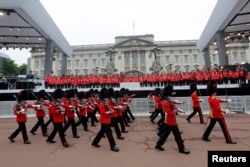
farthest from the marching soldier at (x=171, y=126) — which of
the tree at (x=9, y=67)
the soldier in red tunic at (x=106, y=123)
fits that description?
the tree at (x=9, y=67)

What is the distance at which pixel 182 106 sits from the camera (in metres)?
14.3

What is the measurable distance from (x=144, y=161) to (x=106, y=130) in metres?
1.56

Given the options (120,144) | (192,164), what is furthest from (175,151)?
(120,144)

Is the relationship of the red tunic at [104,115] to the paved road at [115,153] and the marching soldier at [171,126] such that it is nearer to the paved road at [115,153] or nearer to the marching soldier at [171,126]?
the paved road at [115,153]

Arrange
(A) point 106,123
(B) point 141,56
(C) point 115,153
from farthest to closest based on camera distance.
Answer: (B) point 141,56 < (A) point 106,123 < (C) point 115,153

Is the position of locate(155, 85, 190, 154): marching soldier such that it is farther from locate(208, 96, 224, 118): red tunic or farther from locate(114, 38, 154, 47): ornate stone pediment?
locate(114, 38, 154, 47): ornate stone pediment

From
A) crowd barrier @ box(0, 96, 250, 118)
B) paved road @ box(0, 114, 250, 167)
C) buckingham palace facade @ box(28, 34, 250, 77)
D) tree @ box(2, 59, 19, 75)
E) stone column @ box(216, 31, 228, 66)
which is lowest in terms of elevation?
paved road @ box(0, 114, 250, 167)

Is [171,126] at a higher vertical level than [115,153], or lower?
higher

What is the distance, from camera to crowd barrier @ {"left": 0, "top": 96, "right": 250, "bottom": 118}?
44.9 feet

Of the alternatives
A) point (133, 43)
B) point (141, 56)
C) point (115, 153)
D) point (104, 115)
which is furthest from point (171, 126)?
point (133, 43)

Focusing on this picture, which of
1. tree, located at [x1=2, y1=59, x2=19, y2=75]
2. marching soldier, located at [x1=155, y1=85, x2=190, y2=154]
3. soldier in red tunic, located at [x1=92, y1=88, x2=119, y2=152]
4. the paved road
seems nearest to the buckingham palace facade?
tree, located at [x1=2, y1=59, x2=19, y2=75]

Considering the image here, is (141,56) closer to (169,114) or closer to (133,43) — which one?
(133,43)

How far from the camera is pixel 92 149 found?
608cm

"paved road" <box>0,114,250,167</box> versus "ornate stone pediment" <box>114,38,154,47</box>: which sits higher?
"ornate stone pediment" <box>114,38,154,47</box>
